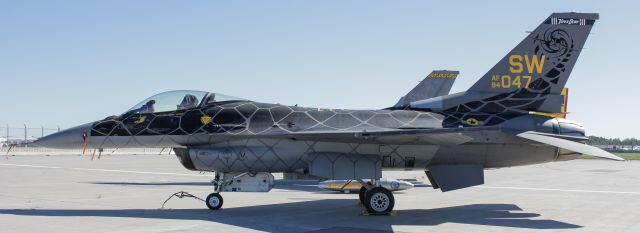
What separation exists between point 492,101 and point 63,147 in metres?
10.3

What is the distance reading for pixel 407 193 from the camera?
18.6 meters

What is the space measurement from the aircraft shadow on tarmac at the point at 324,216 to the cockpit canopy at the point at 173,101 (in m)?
2.40

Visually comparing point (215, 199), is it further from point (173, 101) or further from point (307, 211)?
point (173, 101)

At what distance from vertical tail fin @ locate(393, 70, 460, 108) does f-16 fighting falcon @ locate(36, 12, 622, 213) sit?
1950 cm

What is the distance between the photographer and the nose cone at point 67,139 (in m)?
13.5

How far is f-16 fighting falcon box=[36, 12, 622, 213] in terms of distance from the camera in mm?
13055

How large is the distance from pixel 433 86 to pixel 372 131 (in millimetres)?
22756

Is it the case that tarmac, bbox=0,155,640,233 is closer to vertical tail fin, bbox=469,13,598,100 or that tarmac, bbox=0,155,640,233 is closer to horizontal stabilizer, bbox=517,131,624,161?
horizontal stabilizer, bbox=517,131,624,161

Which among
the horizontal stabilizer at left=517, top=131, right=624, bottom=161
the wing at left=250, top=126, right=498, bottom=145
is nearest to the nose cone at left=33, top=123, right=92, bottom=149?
the wing at left=250, top=126, right=498, bottom=145

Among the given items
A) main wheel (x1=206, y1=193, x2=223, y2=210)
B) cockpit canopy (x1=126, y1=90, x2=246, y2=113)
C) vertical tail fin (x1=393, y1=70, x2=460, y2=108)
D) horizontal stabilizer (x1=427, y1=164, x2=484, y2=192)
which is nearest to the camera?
main wheel (x1=206, y1=193, x2=223, y2=210)

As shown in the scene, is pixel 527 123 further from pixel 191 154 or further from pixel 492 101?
Result: pixel 191 154

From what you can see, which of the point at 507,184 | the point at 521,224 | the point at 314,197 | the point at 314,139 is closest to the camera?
the point at 521,224

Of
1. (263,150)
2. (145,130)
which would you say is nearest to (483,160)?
(263,150)

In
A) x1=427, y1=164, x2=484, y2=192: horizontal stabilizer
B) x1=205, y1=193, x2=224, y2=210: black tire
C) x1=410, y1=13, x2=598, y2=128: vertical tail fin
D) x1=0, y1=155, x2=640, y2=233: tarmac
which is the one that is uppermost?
x1=410, y1=13, x2=598, y2=128: vertical tail fin
